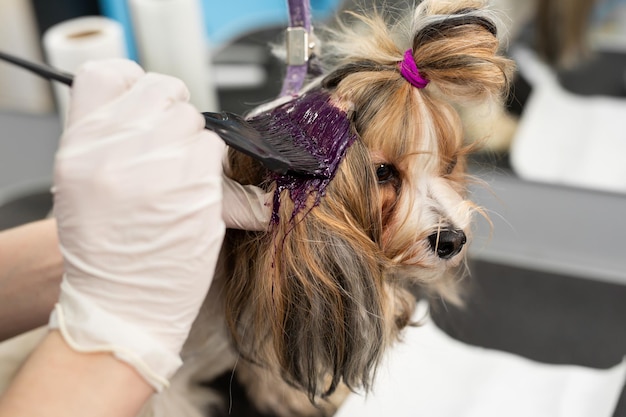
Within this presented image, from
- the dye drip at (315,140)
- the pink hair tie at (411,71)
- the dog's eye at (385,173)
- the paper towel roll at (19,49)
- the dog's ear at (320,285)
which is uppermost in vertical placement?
the pink hair tie at (411,71)

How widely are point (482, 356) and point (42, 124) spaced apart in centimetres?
107

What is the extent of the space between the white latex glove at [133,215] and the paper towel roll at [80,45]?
0.67 meters

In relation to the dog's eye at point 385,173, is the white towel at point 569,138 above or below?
below

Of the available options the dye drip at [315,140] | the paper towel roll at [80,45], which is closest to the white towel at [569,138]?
the dye drip at [315,140]

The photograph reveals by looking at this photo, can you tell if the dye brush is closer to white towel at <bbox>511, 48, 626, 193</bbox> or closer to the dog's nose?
the dog's nose

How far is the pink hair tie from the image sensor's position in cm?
64

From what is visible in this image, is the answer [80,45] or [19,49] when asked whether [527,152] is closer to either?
[80,45]

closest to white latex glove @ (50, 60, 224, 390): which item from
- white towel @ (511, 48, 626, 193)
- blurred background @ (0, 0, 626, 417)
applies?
blurred background @ (0, 0, 626, 417)

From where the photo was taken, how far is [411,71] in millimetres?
642

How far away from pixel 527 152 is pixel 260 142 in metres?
0.81

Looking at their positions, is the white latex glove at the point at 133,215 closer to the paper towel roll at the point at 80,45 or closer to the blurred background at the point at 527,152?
the blurred background at the point at 527,152

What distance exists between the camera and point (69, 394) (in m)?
0.53

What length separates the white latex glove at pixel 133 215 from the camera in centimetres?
52

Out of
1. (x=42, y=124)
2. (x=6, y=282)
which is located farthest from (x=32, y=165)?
(x=6, y=282)
